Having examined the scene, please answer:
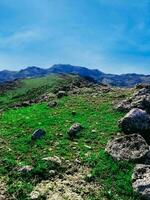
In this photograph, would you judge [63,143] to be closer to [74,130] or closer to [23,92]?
[74,130]

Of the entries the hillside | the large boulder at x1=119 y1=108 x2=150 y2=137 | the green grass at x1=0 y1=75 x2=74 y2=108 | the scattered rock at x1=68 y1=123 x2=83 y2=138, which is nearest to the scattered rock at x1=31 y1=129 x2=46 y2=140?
the hillside

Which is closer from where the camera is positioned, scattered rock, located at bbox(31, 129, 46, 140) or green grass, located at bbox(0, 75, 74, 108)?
scattered rock, located at bbox(31, 129, 46, 140)

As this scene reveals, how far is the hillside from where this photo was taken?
2298 cm

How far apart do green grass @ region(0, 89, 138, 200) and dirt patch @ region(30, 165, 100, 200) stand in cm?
46

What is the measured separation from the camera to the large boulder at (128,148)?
85.5 feet

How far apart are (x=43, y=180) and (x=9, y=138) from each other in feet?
24.6

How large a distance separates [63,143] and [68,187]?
5941mm

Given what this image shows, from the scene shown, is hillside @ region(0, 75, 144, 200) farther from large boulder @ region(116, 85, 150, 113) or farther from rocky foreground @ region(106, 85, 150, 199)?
large boulder @ region(116, 85, 150, 113)

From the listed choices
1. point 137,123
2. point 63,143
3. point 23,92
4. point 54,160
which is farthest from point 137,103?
point 23,92

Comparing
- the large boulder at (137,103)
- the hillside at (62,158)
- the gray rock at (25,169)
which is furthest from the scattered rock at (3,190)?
the large boulder at (137,103)

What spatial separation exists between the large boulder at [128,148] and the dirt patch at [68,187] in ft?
7.94

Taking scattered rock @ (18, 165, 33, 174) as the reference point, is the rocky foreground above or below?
above

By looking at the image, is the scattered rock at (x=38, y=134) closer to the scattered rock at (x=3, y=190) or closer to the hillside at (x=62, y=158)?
the hillside at (x=62, y=158)

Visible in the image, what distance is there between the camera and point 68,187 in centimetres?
2338
